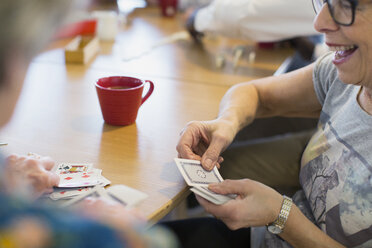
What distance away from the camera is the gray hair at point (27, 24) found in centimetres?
48

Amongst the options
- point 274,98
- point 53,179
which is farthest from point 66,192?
point 274,98

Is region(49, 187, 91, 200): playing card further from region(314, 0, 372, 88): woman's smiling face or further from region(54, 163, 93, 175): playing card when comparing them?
region(314, 0, 372, 88): woman's smiling face

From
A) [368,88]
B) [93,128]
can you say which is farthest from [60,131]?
[368,88]

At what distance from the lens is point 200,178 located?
1.00 meters

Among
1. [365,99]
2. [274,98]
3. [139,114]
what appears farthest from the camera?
[274,98]

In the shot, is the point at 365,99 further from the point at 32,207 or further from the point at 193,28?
the point at 193,28

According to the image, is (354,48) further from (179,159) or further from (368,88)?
(179,159)

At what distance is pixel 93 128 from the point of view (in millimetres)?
1222

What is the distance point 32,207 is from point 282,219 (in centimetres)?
68

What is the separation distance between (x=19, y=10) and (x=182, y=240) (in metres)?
0.94

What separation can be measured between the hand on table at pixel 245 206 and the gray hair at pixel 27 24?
0.55m

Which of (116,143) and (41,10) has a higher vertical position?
(41,10)

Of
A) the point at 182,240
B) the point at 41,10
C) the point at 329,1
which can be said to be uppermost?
the point at 41,10

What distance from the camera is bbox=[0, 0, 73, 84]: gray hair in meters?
0.48
